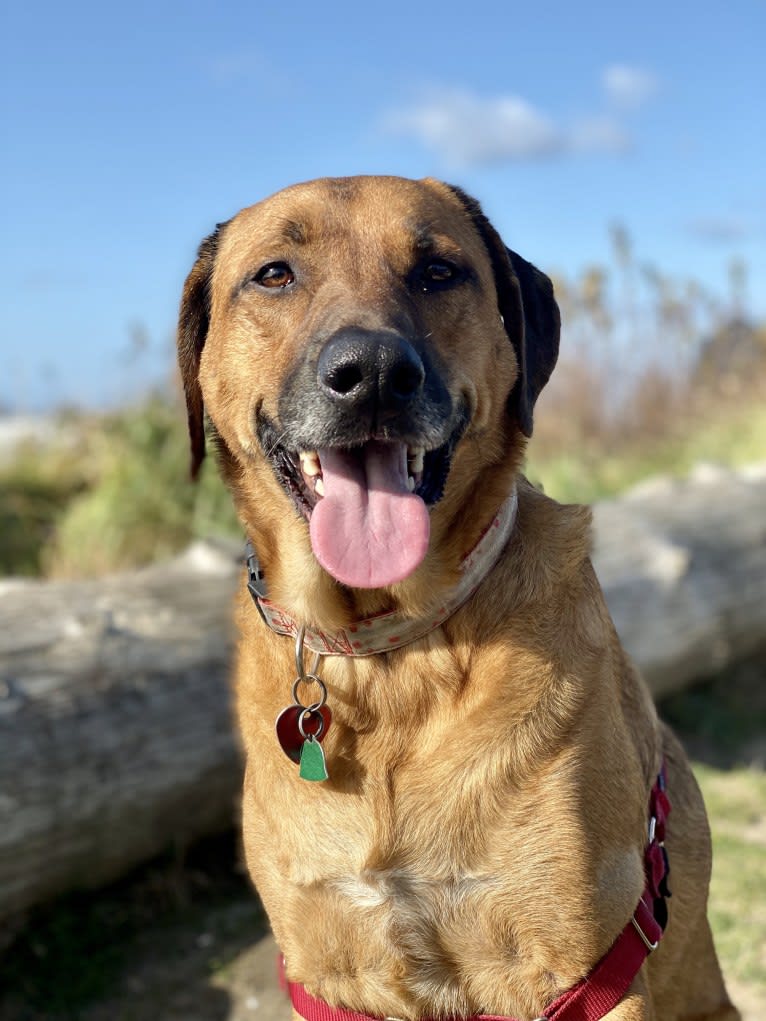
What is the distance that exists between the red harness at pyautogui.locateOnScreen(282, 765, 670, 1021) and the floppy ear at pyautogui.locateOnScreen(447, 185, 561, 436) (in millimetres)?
1099

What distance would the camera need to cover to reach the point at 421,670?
2410mm

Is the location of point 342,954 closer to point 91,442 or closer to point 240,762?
point 240,762

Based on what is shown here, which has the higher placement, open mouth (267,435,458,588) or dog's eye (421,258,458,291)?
dog's eye (421,258,458,291)

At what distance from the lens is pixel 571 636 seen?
2430 mm

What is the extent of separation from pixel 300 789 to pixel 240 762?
2.35 meters

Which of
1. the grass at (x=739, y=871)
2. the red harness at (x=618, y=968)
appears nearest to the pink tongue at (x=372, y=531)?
the red harness at (x=618, y=968)

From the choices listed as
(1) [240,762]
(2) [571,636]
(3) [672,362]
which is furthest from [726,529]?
(3) [672,362]

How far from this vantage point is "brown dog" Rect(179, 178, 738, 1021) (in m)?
2.30

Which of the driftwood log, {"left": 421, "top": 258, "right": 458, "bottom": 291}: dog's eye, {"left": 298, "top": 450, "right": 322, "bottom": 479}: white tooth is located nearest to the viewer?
{"left": 298, "top": 450, "right": 322, "bottom": 479}: white tooth

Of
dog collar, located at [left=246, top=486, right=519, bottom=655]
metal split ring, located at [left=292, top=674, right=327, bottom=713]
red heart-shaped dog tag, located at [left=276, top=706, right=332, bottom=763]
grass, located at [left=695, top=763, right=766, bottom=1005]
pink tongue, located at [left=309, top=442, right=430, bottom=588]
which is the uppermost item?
pink tongue, located at [left=309, top=442, right=430, bottom=588]

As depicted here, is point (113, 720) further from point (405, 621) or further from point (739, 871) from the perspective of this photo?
point (739, 871)

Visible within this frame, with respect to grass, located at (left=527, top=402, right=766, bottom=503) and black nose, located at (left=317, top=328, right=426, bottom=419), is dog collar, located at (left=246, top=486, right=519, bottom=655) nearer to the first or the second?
black nose, located at (left=317, top=328, right=426, bottom=419)

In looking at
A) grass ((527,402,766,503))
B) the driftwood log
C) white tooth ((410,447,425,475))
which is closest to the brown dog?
white tooth ((410,447,425,475))

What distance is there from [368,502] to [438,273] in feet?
2.36
